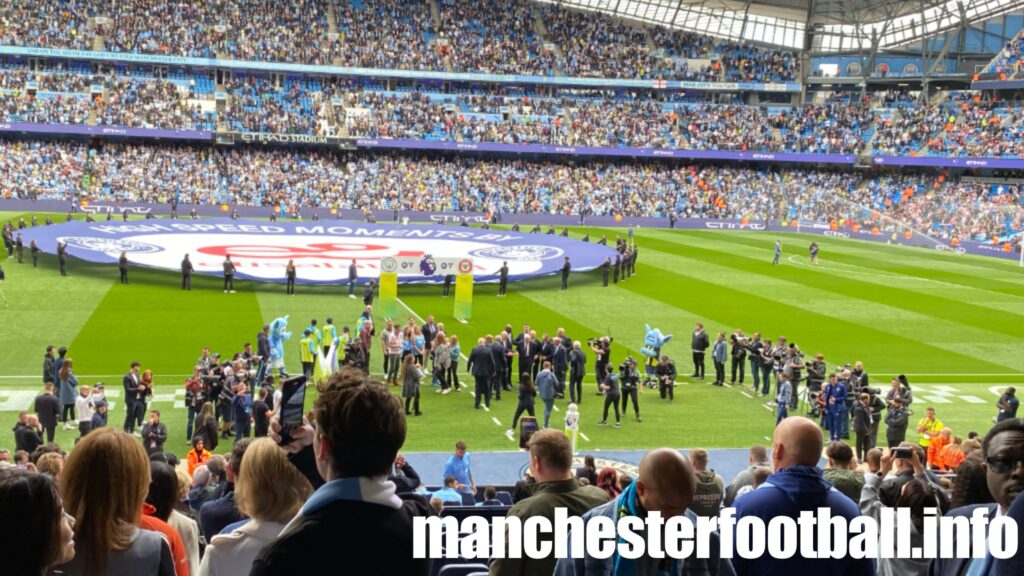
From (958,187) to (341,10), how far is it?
50.6 metres

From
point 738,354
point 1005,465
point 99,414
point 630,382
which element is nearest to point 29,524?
point 1005,465

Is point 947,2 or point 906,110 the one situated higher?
point 947,2

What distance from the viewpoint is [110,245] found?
40156 millimetres

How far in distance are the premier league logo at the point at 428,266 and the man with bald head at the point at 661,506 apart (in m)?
30.4

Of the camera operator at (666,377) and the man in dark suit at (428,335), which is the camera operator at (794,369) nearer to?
the camera operator at (666,377)

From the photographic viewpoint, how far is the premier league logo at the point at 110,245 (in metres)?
38.8

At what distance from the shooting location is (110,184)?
65500mm

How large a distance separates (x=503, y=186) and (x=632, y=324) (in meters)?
41.4

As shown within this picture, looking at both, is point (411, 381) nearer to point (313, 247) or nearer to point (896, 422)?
point (896, 422)

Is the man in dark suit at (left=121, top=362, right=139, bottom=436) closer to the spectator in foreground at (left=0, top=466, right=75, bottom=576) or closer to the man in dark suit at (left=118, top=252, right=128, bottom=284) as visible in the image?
the spectator in foreground at (left=0, top=466, right=75, bottom=576)

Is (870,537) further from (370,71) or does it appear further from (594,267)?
(370,71)

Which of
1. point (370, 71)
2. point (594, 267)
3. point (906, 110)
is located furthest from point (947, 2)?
point (594, 267)

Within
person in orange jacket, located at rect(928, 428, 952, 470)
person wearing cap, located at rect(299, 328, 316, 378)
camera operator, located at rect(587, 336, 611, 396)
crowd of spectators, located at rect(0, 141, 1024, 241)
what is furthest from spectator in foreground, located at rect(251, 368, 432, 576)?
crowd of spectators, located at rect(0, 141, 1024, 241)

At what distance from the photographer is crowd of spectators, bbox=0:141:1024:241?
6506 centimetres
